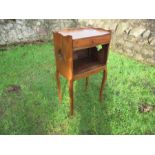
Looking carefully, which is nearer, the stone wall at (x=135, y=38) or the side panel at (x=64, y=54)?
the side panel at (x=64, y=54)

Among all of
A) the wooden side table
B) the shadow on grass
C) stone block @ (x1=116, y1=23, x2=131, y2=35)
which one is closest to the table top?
the wooden side table

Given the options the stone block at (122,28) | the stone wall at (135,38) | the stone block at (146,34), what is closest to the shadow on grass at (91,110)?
the stone wall at (135,38)

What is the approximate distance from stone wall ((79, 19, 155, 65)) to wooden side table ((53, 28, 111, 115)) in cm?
221

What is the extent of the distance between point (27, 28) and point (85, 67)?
409cm

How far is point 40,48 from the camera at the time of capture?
6.20 meters

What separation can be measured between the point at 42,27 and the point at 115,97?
4046 millimetres

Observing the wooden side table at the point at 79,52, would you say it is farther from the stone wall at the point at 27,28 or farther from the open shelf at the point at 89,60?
the stone wall at the point at 27,28

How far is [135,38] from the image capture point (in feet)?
16.9

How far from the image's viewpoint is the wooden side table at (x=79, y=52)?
8.39 ft

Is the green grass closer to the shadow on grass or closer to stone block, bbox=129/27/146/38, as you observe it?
the shadow on grass

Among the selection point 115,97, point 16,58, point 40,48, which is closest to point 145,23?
point 115,97

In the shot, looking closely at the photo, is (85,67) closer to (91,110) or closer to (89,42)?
(89,42)

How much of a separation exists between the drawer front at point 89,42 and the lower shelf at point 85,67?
41cm
